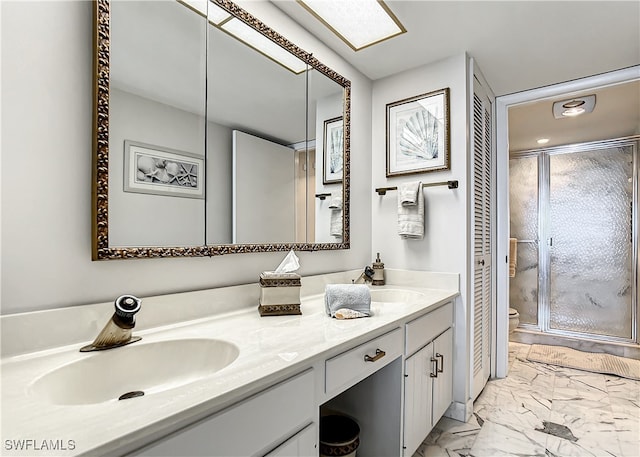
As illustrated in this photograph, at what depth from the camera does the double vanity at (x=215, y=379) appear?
623 mm

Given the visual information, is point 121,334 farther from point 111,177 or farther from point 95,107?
point 95,107

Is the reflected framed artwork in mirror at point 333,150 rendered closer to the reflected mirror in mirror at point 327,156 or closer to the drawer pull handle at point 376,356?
the reflected mirror in mirror at point 327,156

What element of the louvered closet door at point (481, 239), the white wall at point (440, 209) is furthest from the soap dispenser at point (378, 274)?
the louvered closet door at point (481, 239)

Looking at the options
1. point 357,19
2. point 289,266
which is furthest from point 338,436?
point 357,19

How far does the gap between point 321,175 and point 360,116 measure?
588 mm

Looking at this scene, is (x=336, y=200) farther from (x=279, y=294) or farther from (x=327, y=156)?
(x=279, y=294)

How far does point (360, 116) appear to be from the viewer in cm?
228

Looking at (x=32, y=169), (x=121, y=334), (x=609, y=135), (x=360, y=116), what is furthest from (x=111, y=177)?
(x=609, y=135)

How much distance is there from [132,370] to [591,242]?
4341mm

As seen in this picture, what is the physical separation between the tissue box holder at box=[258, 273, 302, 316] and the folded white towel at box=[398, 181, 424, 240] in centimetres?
93

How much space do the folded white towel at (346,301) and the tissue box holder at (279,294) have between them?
5.2 inches

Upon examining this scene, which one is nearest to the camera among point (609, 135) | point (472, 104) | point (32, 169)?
point (32, 169)

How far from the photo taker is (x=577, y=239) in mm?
3752

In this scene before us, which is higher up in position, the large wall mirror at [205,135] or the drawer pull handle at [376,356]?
the large wall mirror at [205,135]
